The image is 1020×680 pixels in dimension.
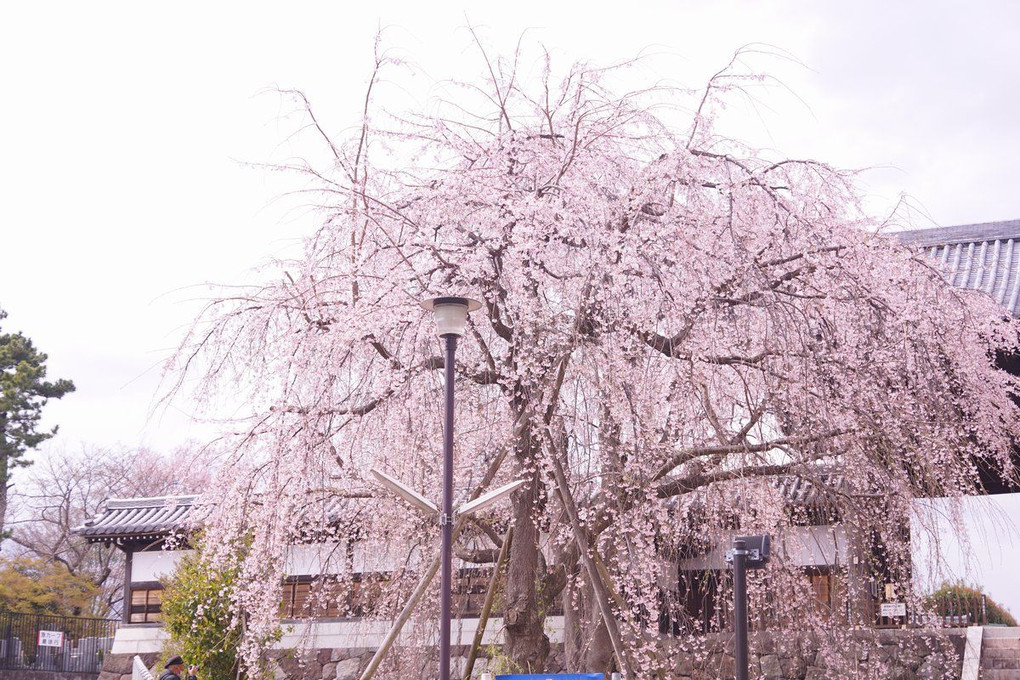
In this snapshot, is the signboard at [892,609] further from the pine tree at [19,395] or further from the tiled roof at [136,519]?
the pine tree at [19,395]

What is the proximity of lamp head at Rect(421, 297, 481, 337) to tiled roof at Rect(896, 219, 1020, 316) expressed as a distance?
24.0 feet

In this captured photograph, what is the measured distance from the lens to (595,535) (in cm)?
760

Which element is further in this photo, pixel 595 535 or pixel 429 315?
pixel 595 535

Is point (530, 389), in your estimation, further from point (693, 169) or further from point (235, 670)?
point (235, 670)

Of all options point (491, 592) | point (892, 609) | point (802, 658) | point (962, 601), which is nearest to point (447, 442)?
point (491, 592)

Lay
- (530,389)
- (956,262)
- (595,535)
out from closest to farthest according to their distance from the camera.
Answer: (530,389), (595,535), (956,262)

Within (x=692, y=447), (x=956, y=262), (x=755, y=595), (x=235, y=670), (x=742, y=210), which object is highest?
(x=956, y=262)

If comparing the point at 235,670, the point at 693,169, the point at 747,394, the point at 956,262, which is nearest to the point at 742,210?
the point at 693,169

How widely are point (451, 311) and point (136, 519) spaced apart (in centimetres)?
1234

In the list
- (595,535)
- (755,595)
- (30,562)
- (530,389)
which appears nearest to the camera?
(530,389)

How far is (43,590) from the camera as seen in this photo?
861 inches

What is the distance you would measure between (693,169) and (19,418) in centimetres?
2010

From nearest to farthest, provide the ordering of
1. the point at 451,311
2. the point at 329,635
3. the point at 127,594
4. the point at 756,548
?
the point at 451,311
the point at 756,548
the point at 329,635
the point at 127,594

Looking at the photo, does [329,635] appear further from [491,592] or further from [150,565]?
[491,592]
